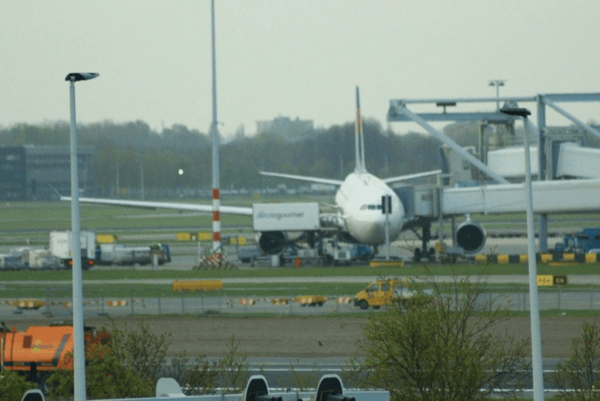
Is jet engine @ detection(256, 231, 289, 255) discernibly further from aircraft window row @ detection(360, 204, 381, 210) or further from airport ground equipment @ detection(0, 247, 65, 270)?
airport ground equipment @ detection(0, 247, 65, 270)

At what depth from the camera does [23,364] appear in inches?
1051

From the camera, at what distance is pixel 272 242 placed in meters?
72.2

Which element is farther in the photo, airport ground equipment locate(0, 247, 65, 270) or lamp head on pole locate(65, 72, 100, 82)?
airport ground equipment locate(0, 247, 65, 270)

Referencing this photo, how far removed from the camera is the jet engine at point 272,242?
72000 mm

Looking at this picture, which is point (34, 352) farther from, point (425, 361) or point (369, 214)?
point (369, 214)

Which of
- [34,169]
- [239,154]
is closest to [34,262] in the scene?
[34,169]

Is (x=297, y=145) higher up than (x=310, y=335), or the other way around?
(x=297, y=145)

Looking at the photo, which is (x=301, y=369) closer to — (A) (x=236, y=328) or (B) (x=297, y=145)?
(A) (x=236, y=328)

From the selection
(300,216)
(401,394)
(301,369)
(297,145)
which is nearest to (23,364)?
(301,369)

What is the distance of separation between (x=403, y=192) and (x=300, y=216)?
24.9ft

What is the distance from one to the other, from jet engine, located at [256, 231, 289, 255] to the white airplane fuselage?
4.82 metres

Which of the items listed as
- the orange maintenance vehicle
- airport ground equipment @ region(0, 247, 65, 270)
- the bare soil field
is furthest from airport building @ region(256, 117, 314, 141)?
the orange maintenance vehicle

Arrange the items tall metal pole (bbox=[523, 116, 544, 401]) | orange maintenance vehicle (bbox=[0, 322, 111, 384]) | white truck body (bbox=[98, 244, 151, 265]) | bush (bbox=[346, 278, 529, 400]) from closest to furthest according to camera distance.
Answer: tall metal pole (bbox=[523, 116, 544, 401])
bush (bbox=[346, 278, 529, 400])
orange maintenance vehicle (bbox=[0, 322, 111, 384])
white truck body (bbox=[98, 244, 151, 265])

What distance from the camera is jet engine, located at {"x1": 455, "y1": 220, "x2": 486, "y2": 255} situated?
223 feet
